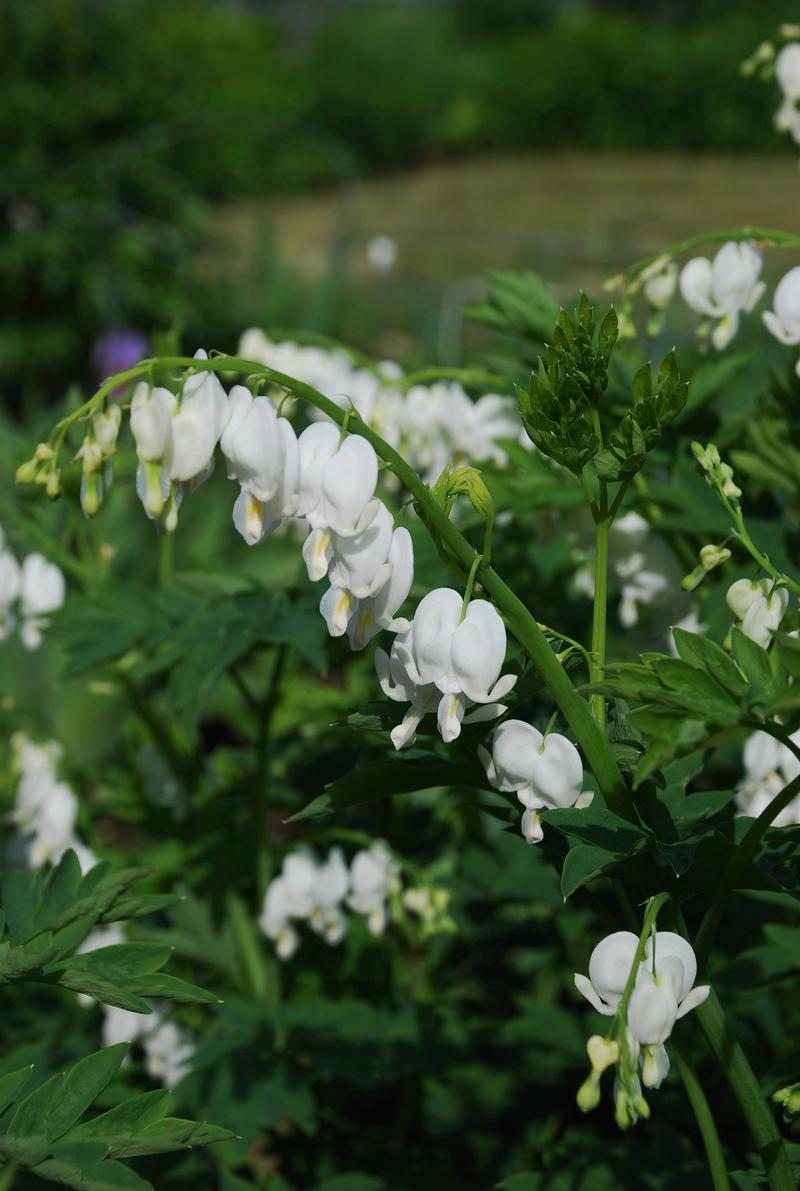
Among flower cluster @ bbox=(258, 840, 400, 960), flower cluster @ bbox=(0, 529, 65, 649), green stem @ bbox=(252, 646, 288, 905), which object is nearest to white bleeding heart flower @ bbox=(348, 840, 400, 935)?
flower cluster @ bbox=(258, 840, 400, 960)

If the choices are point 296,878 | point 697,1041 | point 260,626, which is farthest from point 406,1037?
point 260,626

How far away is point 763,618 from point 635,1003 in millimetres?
358

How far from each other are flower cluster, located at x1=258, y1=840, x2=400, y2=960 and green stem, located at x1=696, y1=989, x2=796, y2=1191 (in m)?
0.77

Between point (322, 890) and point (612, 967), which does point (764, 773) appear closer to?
point (612, 967)

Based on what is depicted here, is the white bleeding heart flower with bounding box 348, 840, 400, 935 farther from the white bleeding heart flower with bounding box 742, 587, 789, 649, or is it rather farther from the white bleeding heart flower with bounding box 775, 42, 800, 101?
the white bleeding heart flower with bounding box 775, 42, 800, 101

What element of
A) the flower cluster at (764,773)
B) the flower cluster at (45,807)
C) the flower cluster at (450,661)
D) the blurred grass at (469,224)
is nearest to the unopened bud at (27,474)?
the flower cluster at (450,661)

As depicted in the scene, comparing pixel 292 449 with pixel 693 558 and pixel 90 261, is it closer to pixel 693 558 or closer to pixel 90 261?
pixel 693 558

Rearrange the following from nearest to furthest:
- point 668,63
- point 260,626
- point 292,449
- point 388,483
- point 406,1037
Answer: point 292,449 < point 260,626 < point 406,1037 < point 388,483 < point 668,63

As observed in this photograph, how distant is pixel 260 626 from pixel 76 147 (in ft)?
22.4

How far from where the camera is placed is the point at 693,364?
172 cm

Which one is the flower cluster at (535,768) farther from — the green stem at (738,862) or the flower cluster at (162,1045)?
the flower cluster at (162,1045)

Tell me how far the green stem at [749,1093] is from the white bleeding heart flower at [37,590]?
1.23m

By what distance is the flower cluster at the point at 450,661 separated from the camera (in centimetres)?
97

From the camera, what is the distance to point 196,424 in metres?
1.00
